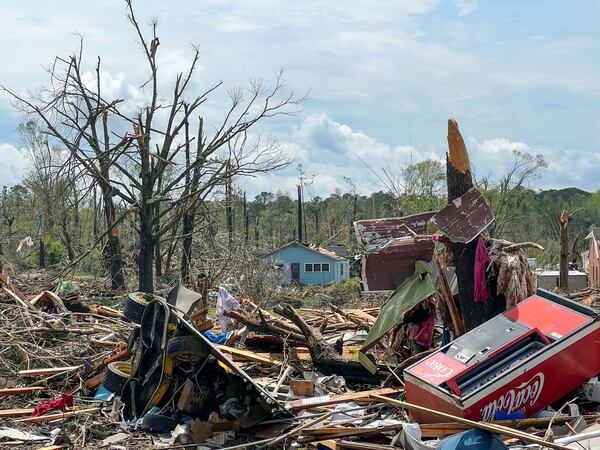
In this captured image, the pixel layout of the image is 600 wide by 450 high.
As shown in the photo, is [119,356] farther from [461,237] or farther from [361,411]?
[461,237]

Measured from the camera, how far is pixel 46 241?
165ft

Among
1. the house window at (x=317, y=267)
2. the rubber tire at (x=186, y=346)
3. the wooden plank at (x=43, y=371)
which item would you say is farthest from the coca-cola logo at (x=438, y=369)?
the house window at (x=317, y=267)

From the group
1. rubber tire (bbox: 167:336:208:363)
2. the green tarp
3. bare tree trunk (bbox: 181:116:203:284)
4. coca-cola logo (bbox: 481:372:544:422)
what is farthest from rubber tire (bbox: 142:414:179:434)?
bare tree trunk (bbox: 181:116:203:284)

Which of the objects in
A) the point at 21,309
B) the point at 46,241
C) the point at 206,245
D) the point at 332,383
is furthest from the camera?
the point at 46,241

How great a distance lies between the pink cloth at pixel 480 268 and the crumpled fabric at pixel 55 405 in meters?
4.70

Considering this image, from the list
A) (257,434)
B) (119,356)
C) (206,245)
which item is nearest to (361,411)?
(257,434)

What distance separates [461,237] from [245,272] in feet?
43.3

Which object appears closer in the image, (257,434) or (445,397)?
(445,397)

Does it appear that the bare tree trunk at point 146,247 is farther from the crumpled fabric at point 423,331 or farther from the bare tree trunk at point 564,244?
the crumpled fabric at point 423,331

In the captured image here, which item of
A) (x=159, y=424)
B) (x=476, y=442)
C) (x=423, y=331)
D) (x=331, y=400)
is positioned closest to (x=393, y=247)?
(x=423, y=331)

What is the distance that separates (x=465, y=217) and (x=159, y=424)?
3.85 meters

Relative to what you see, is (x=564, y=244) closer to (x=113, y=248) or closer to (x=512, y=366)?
(x=113, y=248)

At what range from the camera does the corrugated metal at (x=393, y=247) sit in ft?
30.5

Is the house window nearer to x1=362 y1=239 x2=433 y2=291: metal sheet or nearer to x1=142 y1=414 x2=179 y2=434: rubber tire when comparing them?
x1=362 y1=239 x2=433 y2=291: metal sheet
